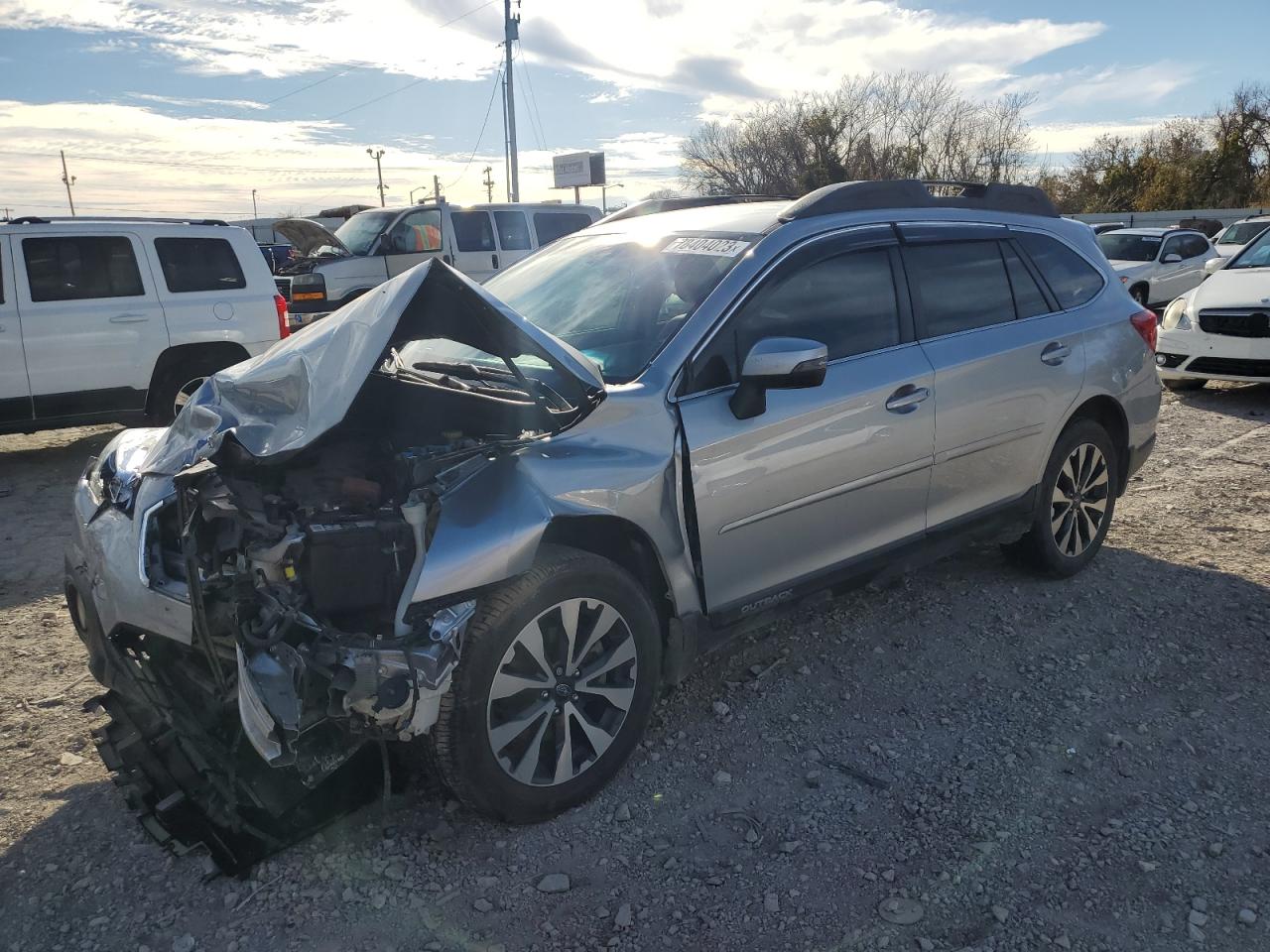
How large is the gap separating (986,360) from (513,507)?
2.38 m

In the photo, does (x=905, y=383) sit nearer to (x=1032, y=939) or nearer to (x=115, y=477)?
(x=1032, y=939)

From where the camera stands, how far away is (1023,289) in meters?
4.37

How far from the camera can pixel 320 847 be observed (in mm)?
2783

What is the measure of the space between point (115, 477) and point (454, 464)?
138 cm

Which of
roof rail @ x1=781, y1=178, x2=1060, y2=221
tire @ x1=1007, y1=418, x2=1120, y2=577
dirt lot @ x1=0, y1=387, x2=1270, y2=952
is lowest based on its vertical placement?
dirt lot @ x1=0, y1=387, x2=1270, y2=952

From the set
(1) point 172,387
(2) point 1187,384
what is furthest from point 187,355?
(2) point 1187,384

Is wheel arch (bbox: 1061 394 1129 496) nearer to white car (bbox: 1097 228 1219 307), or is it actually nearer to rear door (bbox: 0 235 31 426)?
rear door (bbox: 0 235 31 426)

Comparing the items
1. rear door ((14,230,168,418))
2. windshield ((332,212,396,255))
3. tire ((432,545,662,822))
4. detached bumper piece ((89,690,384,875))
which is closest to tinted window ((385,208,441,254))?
windshield ((332,212,396,255))

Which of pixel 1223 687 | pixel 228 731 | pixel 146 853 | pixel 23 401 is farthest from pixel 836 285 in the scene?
pixel 23 401

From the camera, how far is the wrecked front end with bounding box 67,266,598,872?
250 centimetres

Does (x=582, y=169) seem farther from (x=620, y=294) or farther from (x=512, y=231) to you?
(x=620, y=294)

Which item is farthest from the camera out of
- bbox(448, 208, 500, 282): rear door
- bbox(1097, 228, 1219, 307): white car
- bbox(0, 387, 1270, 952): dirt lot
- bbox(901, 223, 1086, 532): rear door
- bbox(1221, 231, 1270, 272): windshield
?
bbox(1097, 228, 1219, 307): white car

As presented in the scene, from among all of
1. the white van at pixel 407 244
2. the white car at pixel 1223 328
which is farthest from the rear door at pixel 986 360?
the white van at pixel 407 244

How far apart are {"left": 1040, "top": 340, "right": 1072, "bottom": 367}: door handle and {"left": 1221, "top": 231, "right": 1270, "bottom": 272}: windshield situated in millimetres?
7106
